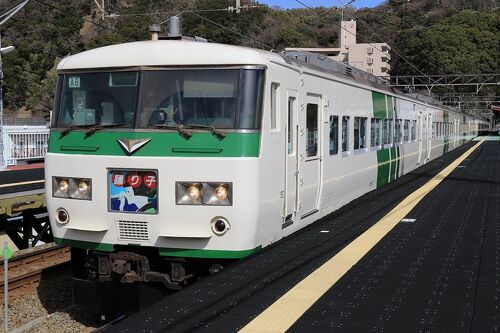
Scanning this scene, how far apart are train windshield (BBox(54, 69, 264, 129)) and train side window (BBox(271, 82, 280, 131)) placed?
346 mm

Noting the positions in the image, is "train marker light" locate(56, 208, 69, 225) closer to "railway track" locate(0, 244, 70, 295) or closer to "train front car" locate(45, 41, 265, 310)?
"train front car" locate(45, 41, 265, 310)

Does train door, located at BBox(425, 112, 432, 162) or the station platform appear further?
train door, located at BBox(425, 112, 432, 162)

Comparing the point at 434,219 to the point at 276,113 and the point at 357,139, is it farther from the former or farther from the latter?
the point at 276,113

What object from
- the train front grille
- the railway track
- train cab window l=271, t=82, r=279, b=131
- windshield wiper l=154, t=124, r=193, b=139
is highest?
train cab window l=271, t=82, r=279, b=131

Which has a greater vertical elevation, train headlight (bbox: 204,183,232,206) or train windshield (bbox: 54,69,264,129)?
train windshield (bbox: 54,69,264,129)

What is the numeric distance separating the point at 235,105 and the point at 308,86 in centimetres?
184

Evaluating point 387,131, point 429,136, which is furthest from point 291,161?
point 429,136

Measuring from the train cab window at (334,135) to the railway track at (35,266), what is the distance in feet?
17.6

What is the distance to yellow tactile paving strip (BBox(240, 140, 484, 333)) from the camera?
386 cm

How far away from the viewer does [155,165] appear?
5.21m

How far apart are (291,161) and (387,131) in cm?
666

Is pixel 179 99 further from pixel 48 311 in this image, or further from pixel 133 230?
pixel 48 311

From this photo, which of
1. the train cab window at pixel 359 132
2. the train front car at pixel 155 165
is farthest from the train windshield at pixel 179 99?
the train cab window at pixel 359 132

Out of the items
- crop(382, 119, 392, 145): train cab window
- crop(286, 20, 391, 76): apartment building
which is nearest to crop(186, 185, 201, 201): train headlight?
crop(382, 119, 392, 145): train cab window
